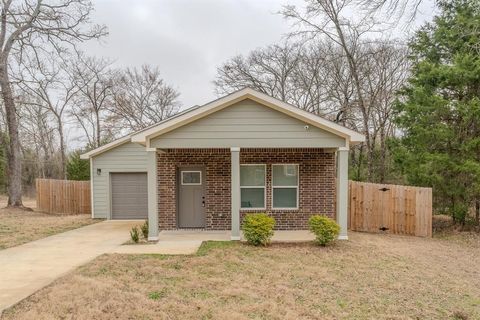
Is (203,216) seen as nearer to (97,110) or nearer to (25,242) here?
(25,242)

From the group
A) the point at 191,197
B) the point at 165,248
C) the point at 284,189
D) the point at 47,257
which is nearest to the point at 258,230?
the point at 165,248

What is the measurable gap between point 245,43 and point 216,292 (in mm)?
22686

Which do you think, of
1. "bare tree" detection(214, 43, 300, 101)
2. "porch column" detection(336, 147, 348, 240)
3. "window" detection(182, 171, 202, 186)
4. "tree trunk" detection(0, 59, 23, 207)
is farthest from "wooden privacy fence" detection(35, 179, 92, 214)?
"bare tree" detection(214, 43, 300, 101)

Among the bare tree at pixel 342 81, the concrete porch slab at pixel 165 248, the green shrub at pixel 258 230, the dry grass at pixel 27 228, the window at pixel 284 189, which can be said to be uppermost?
the bare tree at pixel 342 81

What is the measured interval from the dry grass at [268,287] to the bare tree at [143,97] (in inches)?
943

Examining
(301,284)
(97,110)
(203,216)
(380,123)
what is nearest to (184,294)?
(301,284)

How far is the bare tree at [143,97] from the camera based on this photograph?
99.8 ft

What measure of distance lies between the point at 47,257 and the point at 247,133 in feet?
18.5

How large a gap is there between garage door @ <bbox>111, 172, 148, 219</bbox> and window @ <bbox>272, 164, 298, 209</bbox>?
261 inches

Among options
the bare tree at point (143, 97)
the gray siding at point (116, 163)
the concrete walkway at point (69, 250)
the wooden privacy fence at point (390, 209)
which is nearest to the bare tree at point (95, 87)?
the bare tree at point (143, 97)

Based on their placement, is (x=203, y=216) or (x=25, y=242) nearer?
(x=25, y=242)

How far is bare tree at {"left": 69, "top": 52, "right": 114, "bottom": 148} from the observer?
96.9 ft

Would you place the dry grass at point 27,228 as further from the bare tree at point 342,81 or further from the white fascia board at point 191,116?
the bare tree at point 342,81

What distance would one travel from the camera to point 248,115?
9898mm
